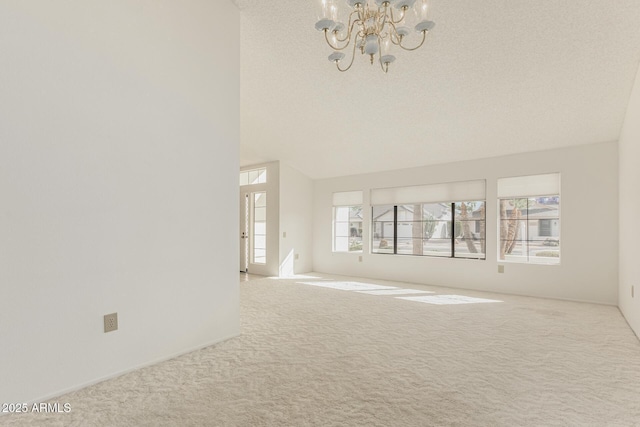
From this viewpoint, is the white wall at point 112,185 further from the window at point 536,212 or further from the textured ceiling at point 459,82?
the window at point 536,212

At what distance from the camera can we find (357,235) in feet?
24.1

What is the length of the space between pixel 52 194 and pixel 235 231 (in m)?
1.48

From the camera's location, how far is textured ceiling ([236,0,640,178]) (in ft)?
9.28

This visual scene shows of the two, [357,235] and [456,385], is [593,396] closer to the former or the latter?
[456,385]

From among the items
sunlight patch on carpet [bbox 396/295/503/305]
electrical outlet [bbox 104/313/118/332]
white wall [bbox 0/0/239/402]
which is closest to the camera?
white wall [bbox 0/0/239/402]

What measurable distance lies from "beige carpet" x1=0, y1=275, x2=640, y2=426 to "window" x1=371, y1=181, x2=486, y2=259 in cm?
214

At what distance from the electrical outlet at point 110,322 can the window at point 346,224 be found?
5.32 metres

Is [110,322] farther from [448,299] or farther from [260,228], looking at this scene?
[260,228]

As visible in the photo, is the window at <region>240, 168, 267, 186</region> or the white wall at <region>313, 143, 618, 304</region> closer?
the white wall at <region>313, 143, 618, 304</region>

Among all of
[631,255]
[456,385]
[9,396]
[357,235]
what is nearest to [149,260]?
[9,396]

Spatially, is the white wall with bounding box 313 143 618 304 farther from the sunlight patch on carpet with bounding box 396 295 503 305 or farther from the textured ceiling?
the sunlight patch on carpet with bounding box 396 295 503 305

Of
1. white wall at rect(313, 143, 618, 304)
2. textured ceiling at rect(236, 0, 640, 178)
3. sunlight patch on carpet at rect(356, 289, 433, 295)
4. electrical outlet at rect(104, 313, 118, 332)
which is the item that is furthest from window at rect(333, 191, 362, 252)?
electrical outlet at rect(104, 313, 118, 332)

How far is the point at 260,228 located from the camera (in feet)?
24.0

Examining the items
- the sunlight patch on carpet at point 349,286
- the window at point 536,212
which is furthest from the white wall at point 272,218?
the window at point 536,212
